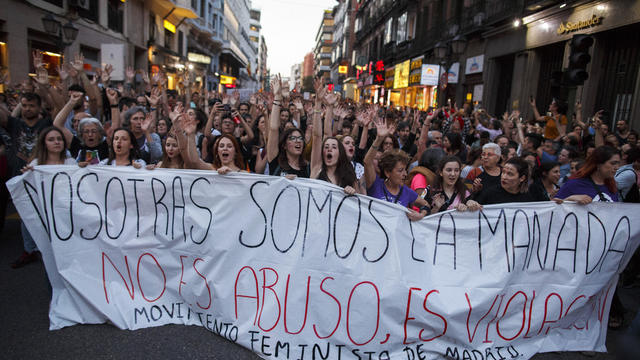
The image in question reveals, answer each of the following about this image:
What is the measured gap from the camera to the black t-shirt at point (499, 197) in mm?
3762

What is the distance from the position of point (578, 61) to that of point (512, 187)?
164 inches

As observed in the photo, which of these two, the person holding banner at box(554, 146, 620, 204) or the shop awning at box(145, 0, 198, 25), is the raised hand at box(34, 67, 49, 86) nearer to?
the person holding banner at box(554, 146, 620, 204)

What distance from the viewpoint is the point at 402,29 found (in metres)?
32.2

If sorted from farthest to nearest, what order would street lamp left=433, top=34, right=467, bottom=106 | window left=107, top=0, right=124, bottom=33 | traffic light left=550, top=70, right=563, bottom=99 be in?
window left=107, top=0, right=124, bottom=33, street lamp left=433, top=34, right=467, bottom=106, traffic light left=550, top=70, right=563, bottom=99

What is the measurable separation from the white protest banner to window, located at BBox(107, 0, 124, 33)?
821 inches

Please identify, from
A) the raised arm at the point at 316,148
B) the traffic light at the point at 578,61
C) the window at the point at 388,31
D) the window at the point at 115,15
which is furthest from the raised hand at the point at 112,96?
the window at the point at 388,31

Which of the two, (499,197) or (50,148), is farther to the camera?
(50,148)

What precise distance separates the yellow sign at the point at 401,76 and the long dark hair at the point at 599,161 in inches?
1023

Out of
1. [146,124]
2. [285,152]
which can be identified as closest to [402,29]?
[146,124]

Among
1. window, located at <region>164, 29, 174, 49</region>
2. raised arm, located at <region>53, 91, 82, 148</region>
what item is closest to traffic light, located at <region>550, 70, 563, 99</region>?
raised arm, located at <region>53, 91, 82, 148</region>

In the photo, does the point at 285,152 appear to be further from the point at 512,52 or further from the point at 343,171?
the point at 512,52

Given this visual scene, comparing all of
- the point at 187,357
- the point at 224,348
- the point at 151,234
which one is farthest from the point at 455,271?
the point at 151,234

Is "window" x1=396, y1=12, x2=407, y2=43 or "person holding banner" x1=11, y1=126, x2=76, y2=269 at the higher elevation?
"window" x1=396, y1=12, x2=407, y2=43

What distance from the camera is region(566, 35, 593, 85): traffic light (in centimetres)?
649
